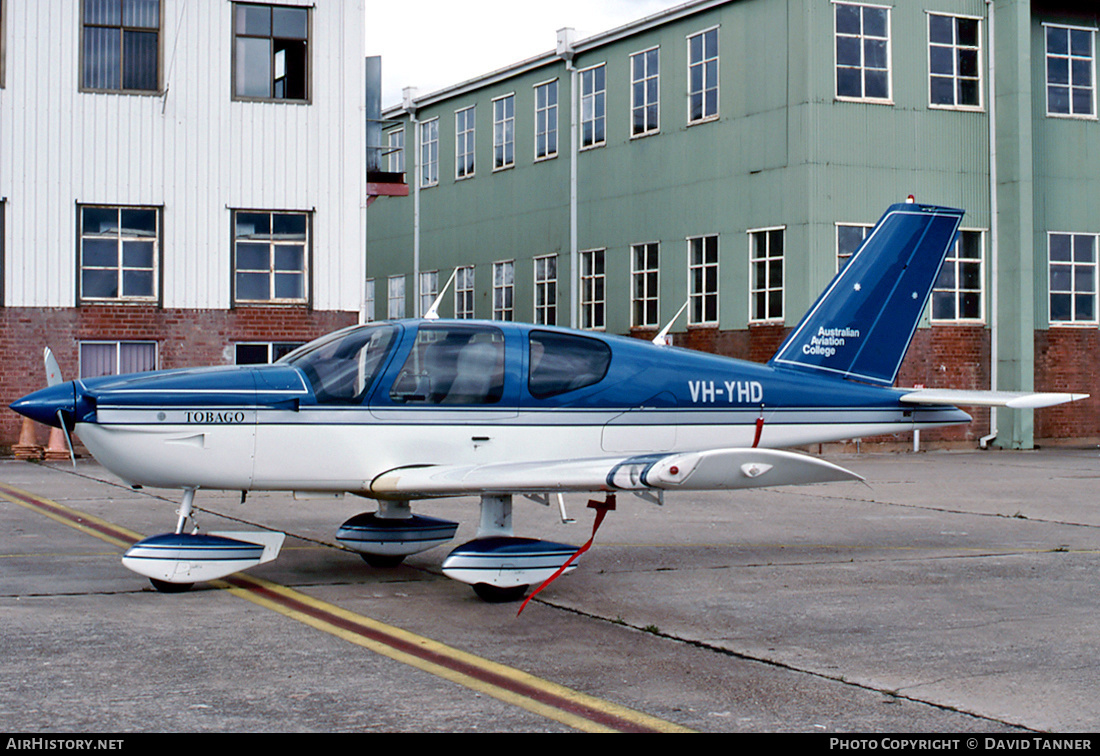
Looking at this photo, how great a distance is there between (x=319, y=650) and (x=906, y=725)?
3.11 metres

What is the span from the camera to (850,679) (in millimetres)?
6328

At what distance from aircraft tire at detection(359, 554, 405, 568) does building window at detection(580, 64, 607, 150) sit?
21.1m

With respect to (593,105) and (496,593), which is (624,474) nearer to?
(496,593)

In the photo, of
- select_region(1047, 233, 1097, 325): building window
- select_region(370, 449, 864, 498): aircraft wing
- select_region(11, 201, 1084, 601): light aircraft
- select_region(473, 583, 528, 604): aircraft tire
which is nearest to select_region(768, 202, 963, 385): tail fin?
select_region(11, 201, 1084, 601): light aircraft

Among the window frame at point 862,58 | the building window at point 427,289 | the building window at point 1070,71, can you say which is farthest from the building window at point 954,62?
the building window at point 427,289

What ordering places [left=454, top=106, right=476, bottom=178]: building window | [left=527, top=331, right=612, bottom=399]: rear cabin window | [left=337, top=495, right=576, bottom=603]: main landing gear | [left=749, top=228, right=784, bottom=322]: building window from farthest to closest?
[left=454, top=106, right=476, bottom=178]: building window → [left=749, top=228, right=784, bottom=322]: building window → [left=527, top=331, right=612, bottom=399]: rear cabin window → [left=337, top=495, right=576, bottom=603]: main landing gear

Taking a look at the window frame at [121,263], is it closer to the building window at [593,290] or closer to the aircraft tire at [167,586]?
the building window at [593,290]

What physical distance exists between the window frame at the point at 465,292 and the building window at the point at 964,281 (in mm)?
Answer: 13886

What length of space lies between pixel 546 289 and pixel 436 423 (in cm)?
2343

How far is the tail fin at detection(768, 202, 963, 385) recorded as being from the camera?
10.6 m

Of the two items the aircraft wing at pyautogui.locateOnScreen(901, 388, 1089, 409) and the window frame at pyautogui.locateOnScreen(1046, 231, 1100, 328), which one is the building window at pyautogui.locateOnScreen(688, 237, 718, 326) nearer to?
the window frame at pyautogui.locateOnScreen(1046, 231, 1100, 328)

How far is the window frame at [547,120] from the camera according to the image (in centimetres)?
3184
